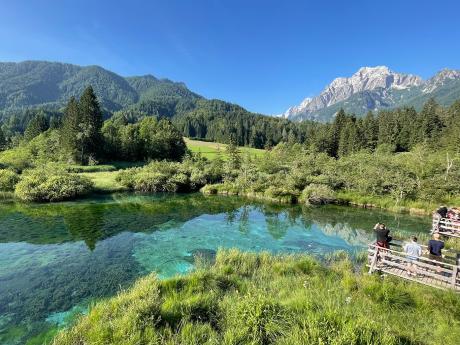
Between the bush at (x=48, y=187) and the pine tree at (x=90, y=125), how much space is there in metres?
21.0

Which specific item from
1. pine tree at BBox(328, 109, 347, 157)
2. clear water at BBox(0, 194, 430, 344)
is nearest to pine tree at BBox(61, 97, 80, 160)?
clear water at BBox(0, 194, 430, 344)

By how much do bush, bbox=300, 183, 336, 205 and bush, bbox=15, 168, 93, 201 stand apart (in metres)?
29.3

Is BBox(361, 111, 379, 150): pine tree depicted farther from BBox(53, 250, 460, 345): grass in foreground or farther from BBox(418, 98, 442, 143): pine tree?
BBox(53, 250, 460, 345): grass in foreground

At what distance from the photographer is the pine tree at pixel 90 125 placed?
54844 millimetres

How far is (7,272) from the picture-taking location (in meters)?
13.5

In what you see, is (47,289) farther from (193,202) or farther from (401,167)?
(401,167)

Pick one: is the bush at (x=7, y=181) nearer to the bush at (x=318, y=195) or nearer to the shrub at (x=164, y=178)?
the shrub at (x=164, y=178)

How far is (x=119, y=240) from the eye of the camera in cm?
1916

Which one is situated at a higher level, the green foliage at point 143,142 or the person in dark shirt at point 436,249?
the green foliage at point 143,142

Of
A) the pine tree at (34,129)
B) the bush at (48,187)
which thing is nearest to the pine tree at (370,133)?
the bush at (48,187)

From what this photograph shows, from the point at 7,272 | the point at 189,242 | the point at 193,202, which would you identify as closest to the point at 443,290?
the point at 189,242

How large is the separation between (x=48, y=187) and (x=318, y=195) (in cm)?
3317

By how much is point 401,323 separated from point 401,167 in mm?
34832

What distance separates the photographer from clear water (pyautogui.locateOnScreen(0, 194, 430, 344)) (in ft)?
35.8
